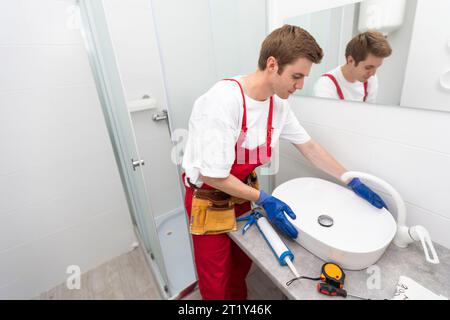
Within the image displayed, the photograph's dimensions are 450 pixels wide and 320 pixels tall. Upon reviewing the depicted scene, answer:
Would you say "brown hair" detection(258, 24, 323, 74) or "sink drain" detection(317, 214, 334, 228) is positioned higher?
"brown hair" detection(258, 24, 323, 74)

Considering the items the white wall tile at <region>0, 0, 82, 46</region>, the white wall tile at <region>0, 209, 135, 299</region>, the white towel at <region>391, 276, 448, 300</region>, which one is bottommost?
the white wall tile at <region>0, 209, 135, 299</region>

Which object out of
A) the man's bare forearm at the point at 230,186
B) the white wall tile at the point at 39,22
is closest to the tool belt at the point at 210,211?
the man's bare forearm at the point at 230,186

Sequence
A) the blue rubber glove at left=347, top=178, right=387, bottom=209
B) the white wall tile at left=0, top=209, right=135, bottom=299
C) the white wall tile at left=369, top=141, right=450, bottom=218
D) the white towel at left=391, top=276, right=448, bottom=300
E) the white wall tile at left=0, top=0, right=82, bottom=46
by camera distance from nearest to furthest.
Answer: the white towel at left=391, top=276, right=448, bottom=300, the white wall tile at left=369, top=141, right=450, bottom=218, the blue rubber glove at left=347, top=178, right=387, bottom=209, the white wall tile at left=0, top=0, right=82, bottom=46, the white wall tile at left=0, top=209, right=135, bottom=299

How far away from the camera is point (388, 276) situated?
28.8 inches

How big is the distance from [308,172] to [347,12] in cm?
73

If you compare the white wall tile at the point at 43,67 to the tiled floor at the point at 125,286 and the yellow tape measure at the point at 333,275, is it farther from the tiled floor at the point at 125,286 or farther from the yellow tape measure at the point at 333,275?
the yellow tape measure at the point at 333,275

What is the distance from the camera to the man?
809mm

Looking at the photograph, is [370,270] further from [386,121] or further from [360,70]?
[360,70]

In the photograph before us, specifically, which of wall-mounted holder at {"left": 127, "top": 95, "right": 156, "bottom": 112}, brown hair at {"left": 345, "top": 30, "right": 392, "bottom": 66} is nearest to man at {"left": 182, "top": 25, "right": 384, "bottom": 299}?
brown hair at {"left": 345, "top": 30, "right": 392, "bottom": 66}

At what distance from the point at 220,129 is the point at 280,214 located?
378 mm

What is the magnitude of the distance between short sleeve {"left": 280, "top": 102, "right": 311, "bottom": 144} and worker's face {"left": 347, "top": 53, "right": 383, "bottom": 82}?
289 millimetres

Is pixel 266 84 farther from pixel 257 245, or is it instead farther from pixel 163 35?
pixel 257 245

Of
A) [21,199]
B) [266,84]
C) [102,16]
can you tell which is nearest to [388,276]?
[266,84]

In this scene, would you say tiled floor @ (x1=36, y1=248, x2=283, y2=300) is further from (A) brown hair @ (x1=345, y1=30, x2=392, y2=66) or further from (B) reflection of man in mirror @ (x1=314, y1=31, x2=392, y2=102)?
(A) brown hair @ (x1=345, y1=30, x2=392, y2=66)
